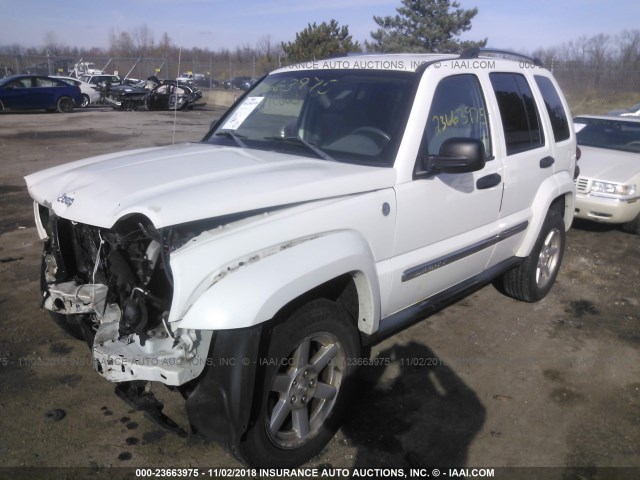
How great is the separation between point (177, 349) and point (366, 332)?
45.2 inches

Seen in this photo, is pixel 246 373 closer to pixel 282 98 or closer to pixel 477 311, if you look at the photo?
pixel 282 98

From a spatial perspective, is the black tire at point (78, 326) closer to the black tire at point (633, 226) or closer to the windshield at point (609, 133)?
the black tire at point (633, 226)

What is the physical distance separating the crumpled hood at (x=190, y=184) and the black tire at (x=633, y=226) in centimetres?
570

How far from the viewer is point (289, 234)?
2670 mm

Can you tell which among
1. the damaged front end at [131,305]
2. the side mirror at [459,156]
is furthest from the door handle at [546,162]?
the damaged front end at [131,305]

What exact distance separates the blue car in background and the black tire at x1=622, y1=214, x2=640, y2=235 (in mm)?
21658

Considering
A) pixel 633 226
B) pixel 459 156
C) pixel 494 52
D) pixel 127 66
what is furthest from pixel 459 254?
pixel 127 66

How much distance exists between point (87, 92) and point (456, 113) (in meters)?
25.8

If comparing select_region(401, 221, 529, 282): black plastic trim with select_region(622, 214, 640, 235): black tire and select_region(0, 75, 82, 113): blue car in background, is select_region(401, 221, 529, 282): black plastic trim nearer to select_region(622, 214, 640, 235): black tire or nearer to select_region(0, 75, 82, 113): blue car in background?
select_region(622, 214, 640, 235): black tire

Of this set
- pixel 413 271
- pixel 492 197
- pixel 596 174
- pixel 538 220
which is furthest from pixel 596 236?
pixel 413 271

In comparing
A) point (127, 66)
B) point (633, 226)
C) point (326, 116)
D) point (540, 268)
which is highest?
point (127, 66)

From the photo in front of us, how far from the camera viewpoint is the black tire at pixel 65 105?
23.0 meters

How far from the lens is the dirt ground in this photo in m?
3.07

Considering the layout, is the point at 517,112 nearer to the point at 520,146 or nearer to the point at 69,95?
the point at 520,146
